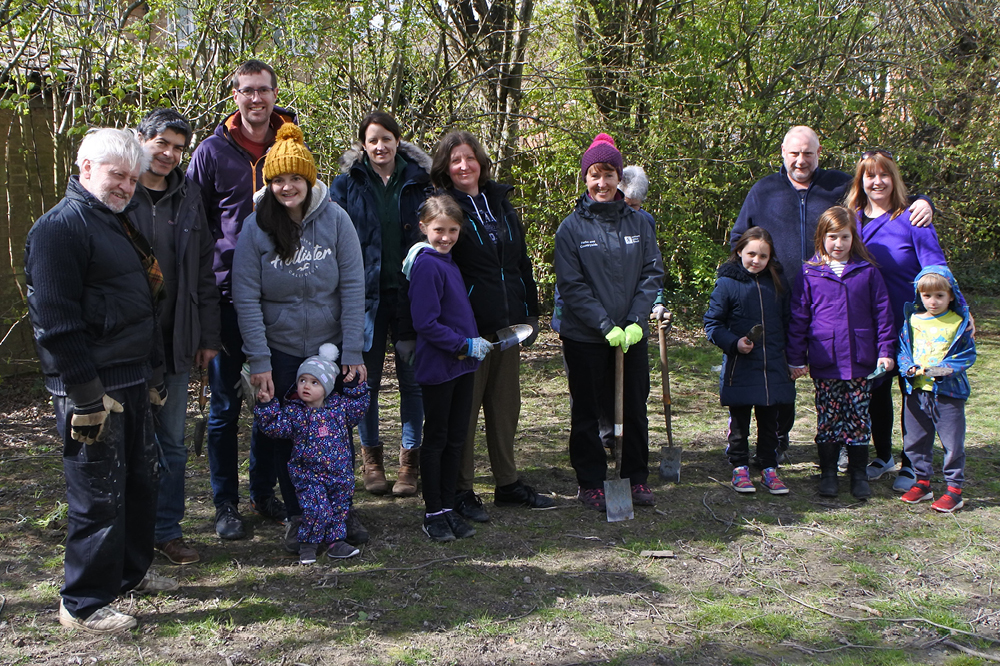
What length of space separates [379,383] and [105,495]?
6.08ft

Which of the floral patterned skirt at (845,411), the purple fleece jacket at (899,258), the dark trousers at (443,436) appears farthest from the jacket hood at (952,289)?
the dark trousers at (443,436)

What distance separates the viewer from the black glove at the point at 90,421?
9.74 ft

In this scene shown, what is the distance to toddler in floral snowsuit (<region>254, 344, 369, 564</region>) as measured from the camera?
3762 millimetres

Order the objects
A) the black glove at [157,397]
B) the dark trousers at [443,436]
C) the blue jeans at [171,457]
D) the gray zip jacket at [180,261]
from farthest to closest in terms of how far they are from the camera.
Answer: the dark trousers at [443,436]
the blue jeans at [171,457]
the gray zip jacket at [180,261]
the black glove at [157,397]

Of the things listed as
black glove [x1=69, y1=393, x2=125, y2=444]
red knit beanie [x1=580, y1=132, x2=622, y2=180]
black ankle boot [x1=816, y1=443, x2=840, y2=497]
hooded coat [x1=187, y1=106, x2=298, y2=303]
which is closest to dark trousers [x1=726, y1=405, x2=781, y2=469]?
black ankle boot [x1=816, y1=443, x2=840, y2=497]

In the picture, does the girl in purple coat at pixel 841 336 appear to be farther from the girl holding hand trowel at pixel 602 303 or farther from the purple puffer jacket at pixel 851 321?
the girl holding hand trowel at pixel 602 303

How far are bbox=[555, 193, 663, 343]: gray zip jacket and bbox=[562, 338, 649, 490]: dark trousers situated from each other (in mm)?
109

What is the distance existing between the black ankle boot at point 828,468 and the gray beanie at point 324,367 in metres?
2.87

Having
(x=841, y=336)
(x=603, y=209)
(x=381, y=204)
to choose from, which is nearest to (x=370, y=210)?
(x=381, y=204)

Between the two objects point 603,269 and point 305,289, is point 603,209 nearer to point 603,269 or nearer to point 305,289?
point 603,269

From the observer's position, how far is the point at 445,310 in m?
4.04

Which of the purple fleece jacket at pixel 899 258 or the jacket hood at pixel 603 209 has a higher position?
the jacket hood at pixel 603 209

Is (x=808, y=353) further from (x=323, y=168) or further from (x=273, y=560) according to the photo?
(x=323, y=168)

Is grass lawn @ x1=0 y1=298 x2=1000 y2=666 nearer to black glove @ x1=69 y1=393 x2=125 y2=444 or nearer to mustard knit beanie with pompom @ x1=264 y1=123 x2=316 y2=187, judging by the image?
black glove @ x1=69 y1=393 x2=125 y2=444
